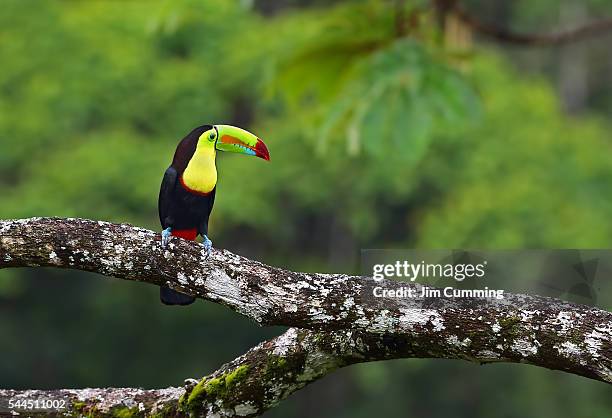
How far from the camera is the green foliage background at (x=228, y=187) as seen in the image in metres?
23.6

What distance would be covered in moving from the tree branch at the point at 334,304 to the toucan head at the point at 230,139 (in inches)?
13.8

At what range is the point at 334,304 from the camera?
378cm

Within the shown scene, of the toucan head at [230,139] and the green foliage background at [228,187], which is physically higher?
the green foliage background at [228,187]

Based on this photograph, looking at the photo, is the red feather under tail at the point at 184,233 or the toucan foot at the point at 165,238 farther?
the red feather under tail at the point at 184,233

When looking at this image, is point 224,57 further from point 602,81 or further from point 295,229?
point 602,81

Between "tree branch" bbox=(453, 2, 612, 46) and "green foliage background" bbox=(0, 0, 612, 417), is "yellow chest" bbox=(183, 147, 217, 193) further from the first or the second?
"green foliage background" bbox=(0, 0, 612, 417)

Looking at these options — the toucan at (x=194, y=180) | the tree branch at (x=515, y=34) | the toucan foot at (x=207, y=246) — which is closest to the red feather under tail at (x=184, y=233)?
the toucan at (x=194, y=180)

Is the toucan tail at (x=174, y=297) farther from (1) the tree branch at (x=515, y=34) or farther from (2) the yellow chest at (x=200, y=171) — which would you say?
(1) the tree branch at (x=515, y=34)

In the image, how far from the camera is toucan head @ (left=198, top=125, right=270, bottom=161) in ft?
12.5

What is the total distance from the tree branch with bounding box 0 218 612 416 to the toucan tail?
0.46 ft

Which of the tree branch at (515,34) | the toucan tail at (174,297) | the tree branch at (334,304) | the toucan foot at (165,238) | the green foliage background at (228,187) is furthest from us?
the green foliage background at (228,187)

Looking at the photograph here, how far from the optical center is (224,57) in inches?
1056

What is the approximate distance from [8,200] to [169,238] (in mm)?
19330

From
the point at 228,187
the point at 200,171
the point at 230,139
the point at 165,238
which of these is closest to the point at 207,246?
the point at 165,238
